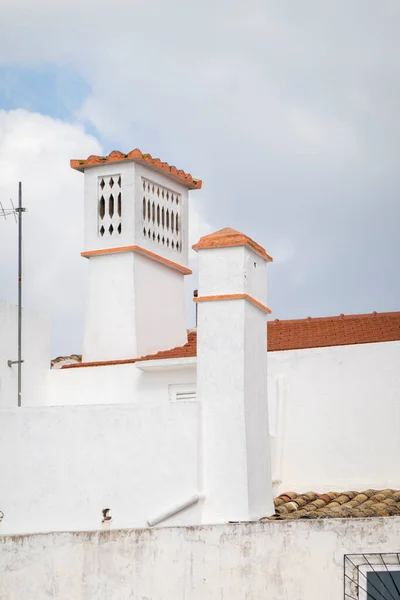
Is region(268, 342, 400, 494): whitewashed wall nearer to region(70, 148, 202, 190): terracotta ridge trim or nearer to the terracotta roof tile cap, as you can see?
the terracotta roof tile cap

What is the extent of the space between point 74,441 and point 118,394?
10.6 ft

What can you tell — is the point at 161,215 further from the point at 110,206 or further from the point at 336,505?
the point at 336,505

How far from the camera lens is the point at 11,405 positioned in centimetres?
2061

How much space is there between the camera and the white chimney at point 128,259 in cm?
2253

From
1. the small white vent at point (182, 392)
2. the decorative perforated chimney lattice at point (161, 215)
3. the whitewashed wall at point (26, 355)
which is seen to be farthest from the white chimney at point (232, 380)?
the decorative perforated chimney lattice at point (161, 215)

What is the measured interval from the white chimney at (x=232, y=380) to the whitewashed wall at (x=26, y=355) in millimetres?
3681

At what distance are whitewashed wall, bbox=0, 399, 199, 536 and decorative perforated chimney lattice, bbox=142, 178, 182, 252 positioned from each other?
5.53 meters

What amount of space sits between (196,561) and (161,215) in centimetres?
923

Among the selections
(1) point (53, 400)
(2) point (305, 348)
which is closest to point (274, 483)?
(2) point (305, 348)

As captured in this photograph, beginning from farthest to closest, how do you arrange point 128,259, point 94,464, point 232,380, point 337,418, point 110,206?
point 110,206 < point 128,259 < point 337,418 < point 94,464 < point 232,380

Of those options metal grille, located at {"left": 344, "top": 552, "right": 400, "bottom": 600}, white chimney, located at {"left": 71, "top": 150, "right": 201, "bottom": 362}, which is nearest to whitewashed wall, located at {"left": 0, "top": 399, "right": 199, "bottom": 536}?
metal grille, located at {"left": 344, "top": 552, "right": 400, "bottom": 600}

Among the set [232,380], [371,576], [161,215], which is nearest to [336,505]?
[232,380]

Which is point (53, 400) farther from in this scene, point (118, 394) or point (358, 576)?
point (358, 576)

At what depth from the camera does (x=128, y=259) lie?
74.3 feet
